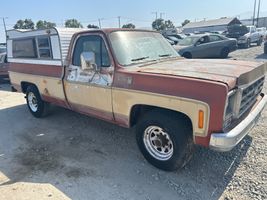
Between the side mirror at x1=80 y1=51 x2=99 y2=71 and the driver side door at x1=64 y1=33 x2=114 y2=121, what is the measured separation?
7 centimetres

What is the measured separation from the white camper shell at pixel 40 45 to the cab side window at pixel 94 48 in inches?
18.6

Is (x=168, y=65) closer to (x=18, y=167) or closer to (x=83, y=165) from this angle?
(x=83, y=165)

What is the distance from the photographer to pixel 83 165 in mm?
4086

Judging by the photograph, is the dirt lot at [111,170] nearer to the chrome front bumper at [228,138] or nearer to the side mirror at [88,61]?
the chrome front bumper at [228,138]

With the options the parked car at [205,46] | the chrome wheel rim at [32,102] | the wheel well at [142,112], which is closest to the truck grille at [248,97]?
the wheel well at [142,112]

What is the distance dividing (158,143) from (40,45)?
361cm

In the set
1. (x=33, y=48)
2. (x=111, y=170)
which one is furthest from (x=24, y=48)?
(x=111, y=170)

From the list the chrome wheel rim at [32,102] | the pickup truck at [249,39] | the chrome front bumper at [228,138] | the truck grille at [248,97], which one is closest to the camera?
the chrome front bumper at [228,138]

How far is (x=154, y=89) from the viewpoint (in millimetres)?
3508

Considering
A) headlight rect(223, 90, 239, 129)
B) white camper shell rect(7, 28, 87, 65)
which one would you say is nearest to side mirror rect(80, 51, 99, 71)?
white camper shell rect(7, 28, 87, 65)

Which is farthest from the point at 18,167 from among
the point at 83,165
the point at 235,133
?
the point at 235,133

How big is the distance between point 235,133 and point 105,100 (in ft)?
6.72

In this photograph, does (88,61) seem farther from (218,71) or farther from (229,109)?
(229,109)

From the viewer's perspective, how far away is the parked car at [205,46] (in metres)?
13.1
